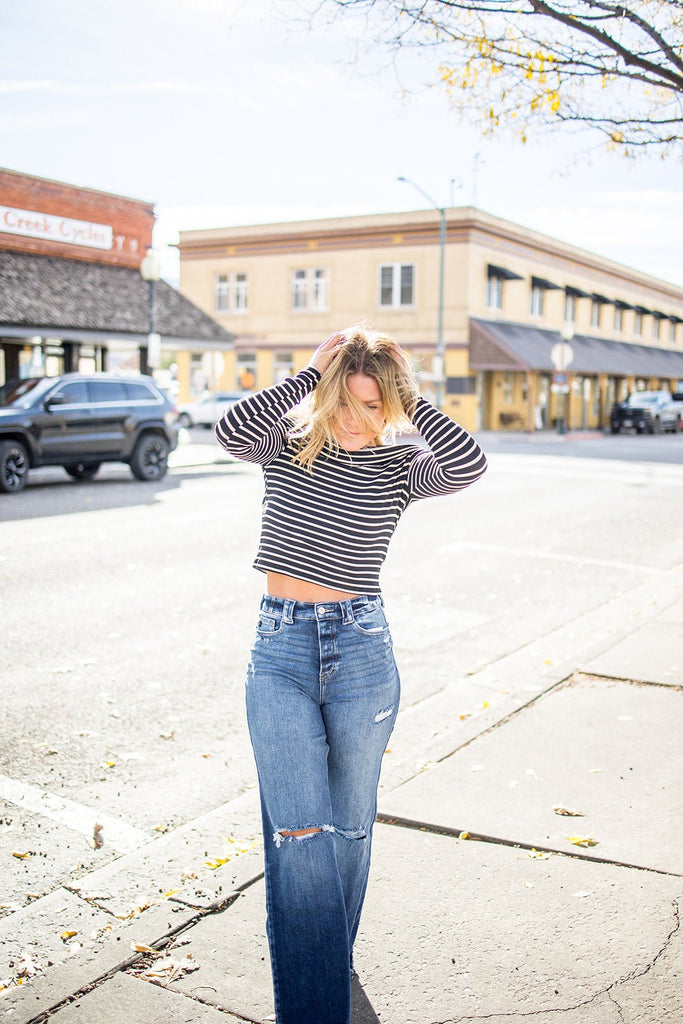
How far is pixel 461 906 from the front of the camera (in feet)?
11.4

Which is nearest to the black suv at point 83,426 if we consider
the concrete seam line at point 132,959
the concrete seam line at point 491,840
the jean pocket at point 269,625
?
the concrete seam line at point 491,840

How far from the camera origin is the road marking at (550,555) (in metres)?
10.7

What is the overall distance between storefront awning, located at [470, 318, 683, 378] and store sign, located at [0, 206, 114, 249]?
16375mm

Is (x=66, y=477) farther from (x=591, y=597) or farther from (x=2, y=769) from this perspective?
(x=2, y=769)

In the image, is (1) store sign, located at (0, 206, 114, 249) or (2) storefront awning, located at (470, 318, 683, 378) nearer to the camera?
(1) store sign, located at (0, 206, 114, 249)

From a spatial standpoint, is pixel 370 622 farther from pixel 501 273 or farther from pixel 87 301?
pixel 501 273

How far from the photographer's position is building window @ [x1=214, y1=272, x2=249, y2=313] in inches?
1761

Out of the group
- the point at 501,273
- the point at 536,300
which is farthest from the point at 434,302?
the point at 536,300

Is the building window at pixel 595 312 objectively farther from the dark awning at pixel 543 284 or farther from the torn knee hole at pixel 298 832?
Answer: the torn knee hole at pixel 298 832

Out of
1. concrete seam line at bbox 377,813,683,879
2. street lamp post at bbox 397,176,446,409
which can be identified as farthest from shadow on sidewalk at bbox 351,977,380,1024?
street lamp post at bbox 397,176,446,409

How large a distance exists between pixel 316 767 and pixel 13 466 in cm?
1425

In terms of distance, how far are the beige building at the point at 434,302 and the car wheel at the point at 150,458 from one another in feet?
56.9

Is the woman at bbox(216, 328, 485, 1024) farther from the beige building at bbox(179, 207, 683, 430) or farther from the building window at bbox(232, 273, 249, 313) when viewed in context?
the building window at bbox(232, 273, 249, 313)

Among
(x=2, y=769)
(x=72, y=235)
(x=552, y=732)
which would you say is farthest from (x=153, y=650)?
(x=72, y=235)
